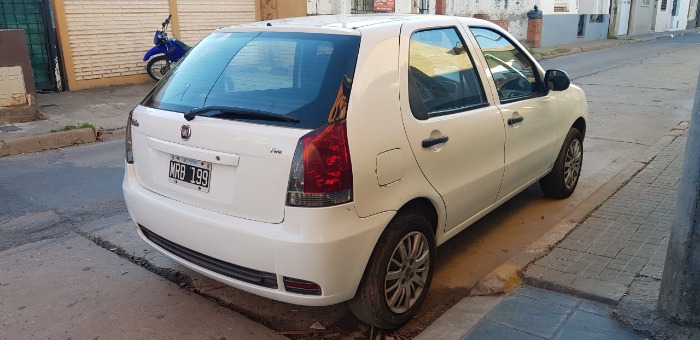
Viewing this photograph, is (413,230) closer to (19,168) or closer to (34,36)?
(19,168)

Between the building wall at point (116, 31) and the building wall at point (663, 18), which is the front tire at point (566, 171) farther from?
Result: the building wall at point (663, 18)

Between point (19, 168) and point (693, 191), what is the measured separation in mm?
6655

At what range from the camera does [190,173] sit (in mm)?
3107

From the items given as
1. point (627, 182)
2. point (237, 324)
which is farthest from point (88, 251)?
point (627, 182)

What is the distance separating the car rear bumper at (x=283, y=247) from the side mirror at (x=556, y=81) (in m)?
2.38

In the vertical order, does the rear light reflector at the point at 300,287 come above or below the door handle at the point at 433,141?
below

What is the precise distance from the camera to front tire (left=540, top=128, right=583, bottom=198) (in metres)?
5.22

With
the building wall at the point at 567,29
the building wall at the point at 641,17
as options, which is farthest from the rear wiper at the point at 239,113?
the building wall at the point at 641,17

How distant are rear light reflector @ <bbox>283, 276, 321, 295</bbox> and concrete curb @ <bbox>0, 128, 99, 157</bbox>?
5.96 meters

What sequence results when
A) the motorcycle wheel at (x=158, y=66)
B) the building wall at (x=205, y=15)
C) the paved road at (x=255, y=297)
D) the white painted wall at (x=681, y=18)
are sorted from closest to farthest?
1. the paved road at (x=255, y=297)
2. the motorcycle wheel at (x=158, y=66)
3. the building wall at (x=205, y=15)
4. the white painted wall at (x=681, y=18)

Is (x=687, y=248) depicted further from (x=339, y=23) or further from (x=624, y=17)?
(x=624, y=17)

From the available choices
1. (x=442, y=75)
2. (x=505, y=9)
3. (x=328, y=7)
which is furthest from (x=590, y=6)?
(x=442, y=75)

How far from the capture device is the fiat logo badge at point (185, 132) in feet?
10.1

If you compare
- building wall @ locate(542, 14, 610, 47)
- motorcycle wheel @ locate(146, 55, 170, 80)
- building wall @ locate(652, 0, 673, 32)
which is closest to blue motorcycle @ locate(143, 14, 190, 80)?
motorcycle wheel @ locate(146, 55, 170, 80)
